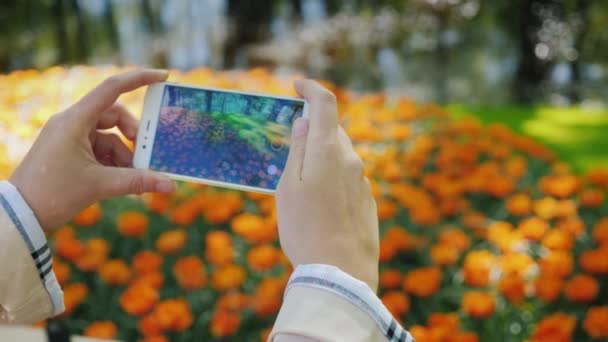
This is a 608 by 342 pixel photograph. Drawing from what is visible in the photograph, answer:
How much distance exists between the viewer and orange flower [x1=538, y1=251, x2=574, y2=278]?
183 cm

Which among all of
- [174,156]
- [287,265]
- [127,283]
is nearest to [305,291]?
[174,156]

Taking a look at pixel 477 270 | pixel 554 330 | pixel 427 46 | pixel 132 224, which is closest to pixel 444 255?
pixel 477 270

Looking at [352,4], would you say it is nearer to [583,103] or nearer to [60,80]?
[583,103]

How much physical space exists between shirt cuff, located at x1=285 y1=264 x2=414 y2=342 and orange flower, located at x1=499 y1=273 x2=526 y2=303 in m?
1.05

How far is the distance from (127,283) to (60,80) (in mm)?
2685

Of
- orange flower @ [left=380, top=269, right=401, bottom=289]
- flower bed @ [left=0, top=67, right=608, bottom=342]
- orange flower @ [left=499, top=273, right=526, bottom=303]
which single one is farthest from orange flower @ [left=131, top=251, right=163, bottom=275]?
orange flower @ [left=499, top=273, right=526, bottom=303]

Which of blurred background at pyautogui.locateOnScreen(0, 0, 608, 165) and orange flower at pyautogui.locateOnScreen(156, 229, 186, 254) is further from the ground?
orange flower at pyautogui.locateOnScreen(156, 229, 186, 254)

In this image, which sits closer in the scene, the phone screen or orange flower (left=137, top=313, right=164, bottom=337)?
the phone screen

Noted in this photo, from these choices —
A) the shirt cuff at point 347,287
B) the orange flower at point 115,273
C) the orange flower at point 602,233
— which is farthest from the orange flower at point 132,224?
the shirt cuff at point 347,287

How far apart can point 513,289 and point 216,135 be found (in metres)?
0.87

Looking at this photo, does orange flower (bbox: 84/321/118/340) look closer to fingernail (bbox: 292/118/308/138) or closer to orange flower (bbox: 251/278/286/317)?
orange flower (bbox: 251/278/286/317)

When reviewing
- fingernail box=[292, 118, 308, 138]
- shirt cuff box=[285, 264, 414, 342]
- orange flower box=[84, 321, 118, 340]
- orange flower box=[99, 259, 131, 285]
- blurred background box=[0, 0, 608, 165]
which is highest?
fingernail box=[292, 118, 308, 138]

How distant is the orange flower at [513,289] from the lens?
5.69ft

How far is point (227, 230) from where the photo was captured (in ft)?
7.34
